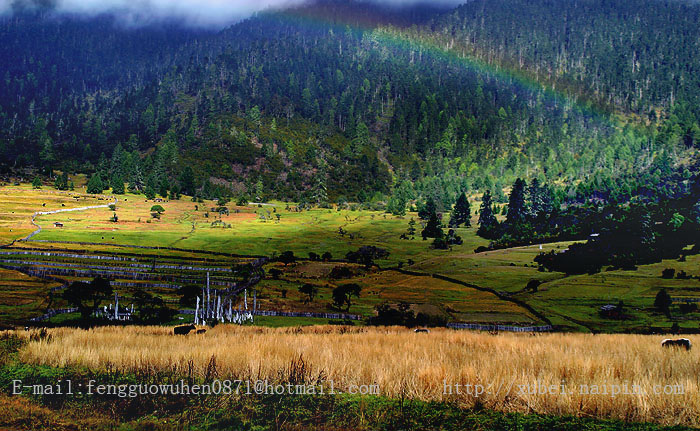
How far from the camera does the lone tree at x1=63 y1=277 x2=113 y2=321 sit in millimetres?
47438

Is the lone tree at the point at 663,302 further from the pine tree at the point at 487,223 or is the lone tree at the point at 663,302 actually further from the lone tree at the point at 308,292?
the pine tree at the point at 487,223

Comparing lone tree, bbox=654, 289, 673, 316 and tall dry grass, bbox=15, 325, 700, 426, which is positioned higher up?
tall dry grass, bbox=15, 325, 700, 426

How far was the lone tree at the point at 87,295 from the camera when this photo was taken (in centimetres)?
4744

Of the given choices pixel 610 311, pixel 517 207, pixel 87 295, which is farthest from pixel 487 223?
pixel 87 295

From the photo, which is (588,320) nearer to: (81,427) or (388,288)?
(388,288)

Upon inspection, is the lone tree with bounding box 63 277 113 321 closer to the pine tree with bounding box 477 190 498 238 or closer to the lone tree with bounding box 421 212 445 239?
the lone tree with bounding box 421 212 445 239

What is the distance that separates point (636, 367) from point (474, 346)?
5.84 metres

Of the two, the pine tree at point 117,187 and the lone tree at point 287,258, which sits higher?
the pine tree at point 117,187

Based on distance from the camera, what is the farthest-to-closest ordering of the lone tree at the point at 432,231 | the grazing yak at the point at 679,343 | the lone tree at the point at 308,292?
the lone tree at the point at 432,231 → the lone tree at the point at 308,292 → the grazing yak at the point at 679,343

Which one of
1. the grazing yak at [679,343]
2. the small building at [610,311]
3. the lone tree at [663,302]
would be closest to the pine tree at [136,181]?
the small building at [610,311]

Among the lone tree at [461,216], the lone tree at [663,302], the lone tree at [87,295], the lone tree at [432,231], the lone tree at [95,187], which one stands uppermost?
the lone tree at [87,295]

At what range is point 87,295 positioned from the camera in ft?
162

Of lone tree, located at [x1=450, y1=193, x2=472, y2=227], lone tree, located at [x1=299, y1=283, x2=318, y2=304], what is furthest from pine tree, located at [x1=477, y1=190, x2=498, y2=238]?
lone tree, located at [x1=299, y1=283, x2=318, y2=304]

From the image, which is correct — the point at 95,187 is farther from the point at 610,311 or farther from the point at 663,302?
the point at 663,302
